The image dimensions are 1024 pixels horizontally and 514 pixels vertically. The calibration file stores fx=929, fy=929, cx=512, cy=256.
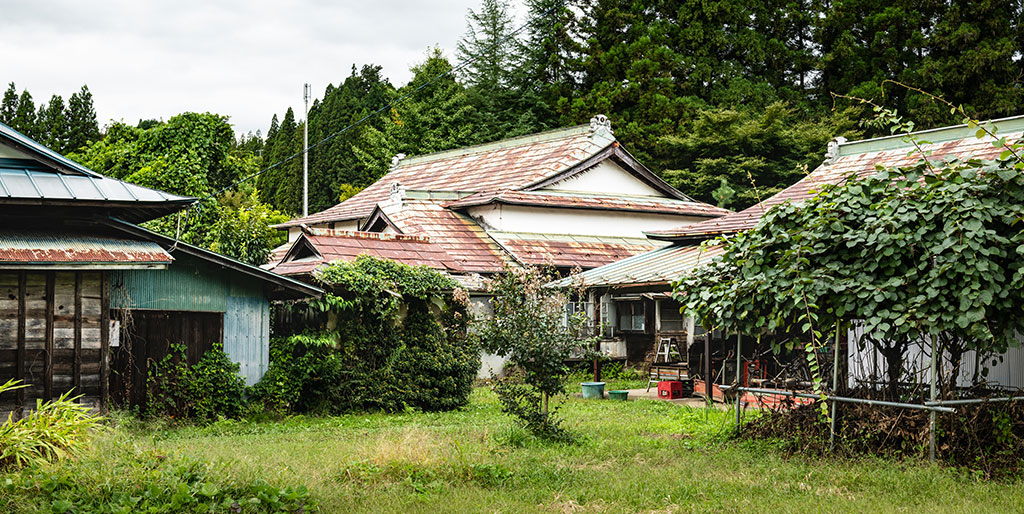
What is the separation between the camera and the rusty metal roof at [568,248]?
84.3 feet

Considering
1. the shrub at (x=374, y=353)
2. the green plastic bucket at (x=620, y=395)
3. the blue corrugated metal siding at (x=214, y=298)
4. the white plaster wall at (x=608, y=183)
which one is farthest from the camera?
the white plaster wall at (x=608, y=183)

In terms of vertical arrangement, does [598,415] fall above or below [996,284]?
below

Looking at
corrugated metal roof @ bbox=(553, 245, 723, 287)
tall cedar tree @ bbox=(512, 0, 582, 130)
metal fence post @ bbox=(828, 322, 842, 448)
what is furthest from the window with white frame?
tall cedar tree @ bbox=(512, 0, 582, 130)

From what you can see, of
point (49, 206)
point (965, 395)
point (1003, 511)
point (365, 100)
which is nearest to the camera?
point (1003, 511)

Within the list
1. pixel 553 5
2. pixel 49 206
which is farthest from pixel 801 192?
pixel 553 5

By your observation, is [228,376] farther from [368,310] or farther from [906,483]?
[906,483]

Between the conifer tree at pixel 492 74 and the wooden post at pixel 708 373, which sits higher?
the conifer tree at pixel 492 74

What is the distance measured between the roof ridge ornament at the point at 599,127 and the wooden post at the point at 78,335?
62.0 feet

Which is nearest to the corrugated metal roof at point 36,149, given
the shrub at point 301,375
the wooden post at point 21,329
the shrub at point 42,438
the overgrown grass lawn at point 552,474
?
the wooden post at point 21,329

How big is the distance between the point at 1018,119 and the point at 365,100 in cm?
3842

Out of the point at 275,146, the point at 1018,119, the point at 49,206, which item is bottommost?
the point at 49,206

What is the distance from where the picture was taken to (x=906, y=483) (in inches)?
376

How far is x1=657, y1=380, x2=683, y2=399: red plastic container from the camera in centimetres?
1947

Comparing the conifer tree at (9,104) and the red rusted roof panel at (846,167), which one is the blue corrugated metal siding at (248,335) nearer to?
the red rusted roof panel at (846,167)
